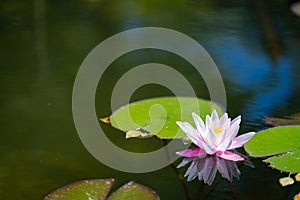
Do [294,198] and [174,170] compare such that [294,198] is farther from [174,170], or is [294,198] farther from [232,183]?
[174,170]

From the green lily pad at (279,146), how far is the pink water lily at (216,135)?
5cm

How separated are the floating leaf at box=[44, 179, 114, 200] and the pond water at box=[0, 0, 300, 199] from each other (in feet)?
0.13

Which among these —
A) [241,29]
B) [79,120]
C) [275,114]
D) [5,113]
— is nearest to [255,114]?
[275,114]

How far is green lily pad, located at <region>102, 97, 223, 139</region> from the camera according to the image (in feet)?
3.36

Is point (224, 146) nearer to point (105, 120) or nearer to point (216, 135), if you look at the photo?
point (216, 135)

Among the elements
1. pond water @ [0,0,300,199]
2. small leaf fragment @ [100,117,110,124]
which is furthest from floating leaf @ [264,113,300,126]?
small leaf fragment @ [100,117,110,124]

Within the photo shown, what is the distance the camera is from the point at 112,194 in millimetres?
801

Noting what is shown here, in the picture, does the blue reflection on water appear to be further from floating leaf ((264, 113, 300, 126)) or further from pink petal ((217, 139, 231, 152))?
pink petal ((217, 139, 231, 152))

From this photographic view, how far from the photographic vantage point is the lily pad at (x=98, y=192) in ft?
2.59

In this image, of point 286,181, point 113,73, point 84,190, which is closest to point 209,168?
point 286,181

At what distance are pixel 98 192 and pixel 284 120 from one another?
518 mm

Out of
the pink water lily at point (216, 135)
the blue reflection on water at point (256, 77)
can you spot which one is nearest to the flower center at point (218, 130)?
the pink water lily at point (216, 135)

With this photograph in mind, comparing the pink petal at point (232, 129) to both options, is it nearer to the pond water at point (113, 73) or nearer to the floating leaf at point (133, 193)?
the pond water at point (113, 73)

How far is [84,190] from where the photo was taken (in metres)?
0.81
